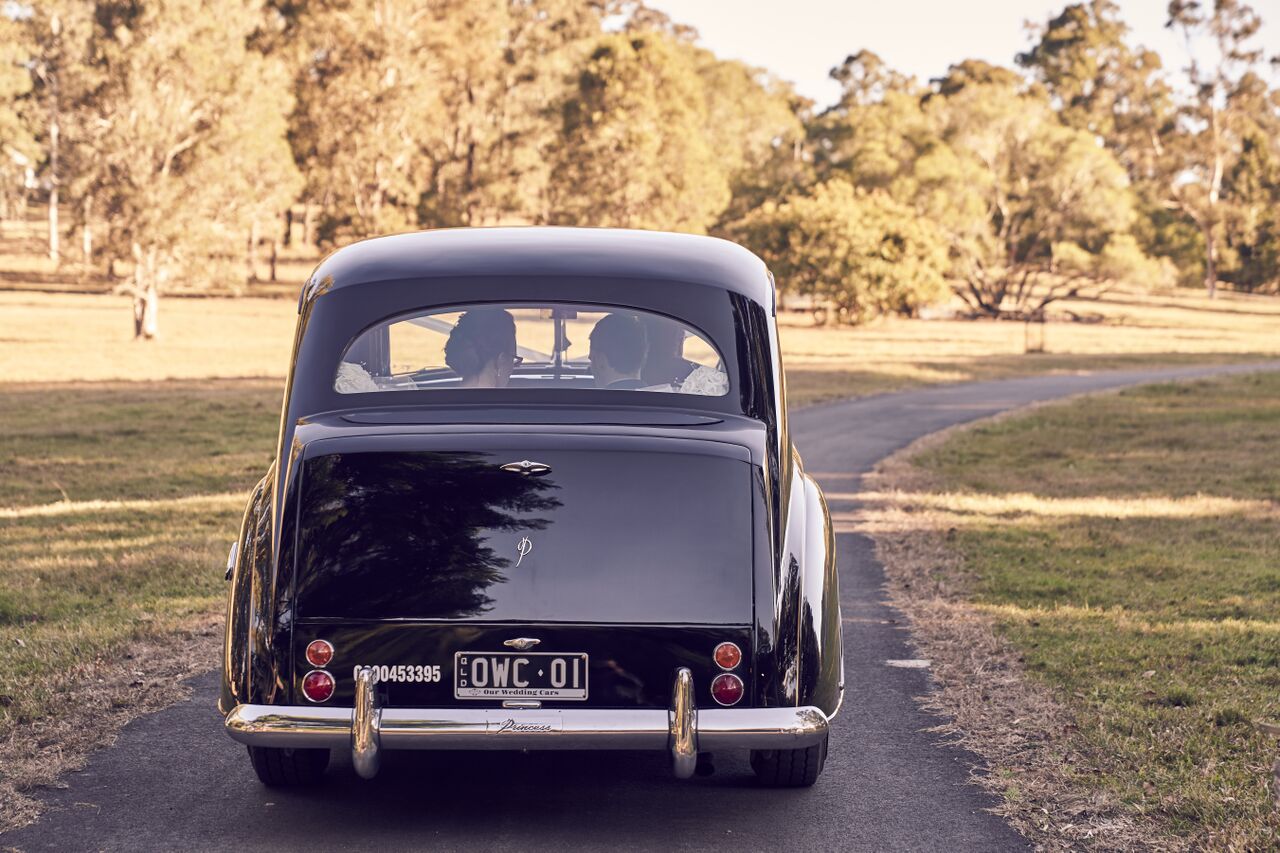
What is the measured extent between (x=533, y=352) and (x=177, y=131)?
112ft

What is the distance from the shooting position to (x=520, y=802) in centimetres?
523

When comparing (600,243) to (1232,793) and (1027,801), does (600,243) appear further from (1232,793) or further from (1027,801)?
(1232,793)

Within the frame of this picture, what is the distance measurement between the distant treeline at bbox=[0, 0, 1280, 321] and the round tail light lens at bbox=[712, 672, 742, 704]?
34.9m

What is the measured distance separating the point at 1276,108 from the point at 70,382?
72078 millimetres

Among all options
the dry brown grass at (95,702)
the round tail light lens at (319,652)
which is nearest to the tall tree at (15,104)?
the dry brown grass at (95,702)

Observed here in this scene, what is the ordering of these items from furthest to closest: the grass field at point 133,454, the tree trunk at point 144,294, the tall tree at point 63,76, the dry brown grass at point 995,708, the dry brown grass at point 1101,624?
the tree trunk at point 144,294 → the tall tree at point 63,76 → the grass field at point 133,454 → the dry brown grass at point 1101,624 → the dry brown grass at point 995,708

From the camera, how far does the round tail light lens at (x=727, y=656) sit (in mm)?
4680

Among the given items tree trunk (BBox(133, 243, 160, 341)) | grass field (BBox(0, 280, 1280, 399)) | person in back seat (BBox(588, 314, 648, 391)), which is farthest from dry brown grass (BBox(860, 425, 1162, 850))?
tree trunk (BBox(133, 243, 160, 341))

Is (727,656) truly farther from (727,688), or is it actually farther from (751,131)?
(751,131)

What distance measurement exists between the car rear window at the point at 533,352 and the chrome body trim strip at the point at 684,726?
46.2 inches

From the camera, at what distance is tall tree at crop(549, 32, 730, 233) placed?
1927 inches

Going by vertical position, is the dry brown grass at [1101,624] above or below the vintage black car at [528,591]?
below

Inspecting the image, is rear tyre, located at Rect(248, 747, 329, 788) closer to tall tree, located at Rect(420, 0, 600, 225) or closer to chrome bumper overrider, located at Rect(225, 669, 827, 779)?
chrome bumper overrider, located at Rect(225, 669, 827, 779)

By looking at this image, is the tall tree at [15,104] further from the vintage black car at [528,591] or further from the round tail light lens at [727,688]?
the round tail light lens at [727,688]
